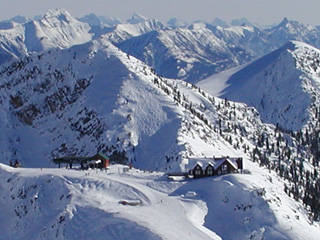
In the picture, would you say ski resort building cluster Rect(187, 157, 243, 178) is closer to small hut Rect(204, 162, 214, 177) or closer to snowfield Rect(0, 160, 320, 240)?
small hut Rect(204, 162, 214, 177)

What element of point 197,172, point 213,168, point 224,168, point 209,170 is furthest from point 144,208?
point 224,168

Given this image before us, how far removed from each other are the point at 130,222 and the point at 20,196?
3593 cm

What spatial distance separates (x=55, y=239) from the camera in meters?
108

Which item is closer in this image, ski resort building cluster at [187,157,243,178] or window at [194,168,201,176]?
ski resort building cluster at [187,157,243,178]

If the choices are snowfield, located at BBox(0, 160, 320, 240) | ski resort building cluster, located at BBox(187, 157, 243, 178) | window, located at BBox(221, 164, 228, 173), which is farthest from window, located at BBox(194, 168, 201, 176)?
snowfield, located at BBox(0, 160, 320, 240)

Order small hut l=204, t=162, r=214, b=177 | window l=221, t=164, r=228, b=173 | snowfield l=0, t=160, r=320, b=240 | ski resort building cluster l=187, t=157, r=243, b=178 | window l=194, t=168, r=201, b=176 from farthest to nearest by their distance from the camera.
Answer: window l=221, t=164, r=228, b=173
window l=194, t=168, r=201, b=176
ski resort building cluster l=187, t=157, r=243, b=178
small hut l=204, t=162, r=214, b=177
snowfield l=0, t=160, r=320, b=240

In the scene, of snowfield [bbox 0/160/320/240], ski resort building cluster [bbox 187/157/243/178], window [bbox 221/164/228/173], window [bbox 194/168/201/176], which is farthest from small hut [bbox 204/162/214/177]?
snowfield [bbox 0/160/320/240]

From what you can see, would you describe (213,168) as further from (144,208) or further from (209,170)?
(144,208)

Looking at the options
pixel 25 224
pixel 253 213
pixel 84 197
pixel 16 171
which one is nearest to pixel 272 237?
pixel 253 213

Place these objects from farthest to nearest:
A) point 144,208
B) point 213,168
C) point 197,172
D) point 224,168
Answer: point 224,168 → point 213,168 → point 197,172 → point 144,208

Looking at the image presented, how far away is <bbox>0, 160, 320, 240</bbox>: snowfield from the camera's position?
106m

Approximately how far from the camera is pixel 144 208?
114 metres

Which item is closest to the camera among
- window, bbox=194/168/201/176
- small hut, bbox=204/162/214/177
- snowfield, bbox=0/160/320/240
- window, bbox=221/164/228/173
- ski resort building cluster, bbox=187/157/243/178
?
snowfield, bbox=0/160/320/240

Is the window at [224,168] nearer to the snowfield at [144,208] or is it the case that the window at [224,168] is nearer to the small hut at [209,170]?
the small hut at [209,170]
